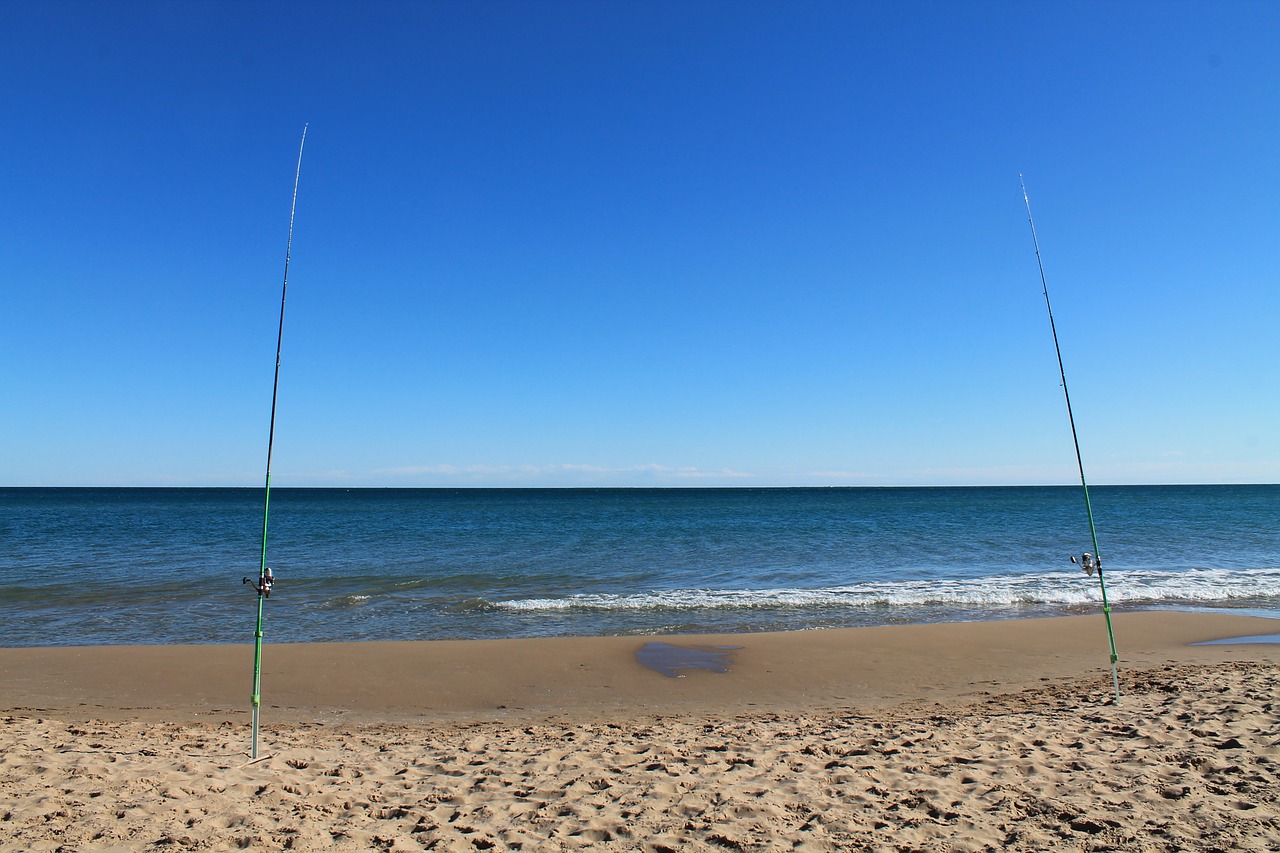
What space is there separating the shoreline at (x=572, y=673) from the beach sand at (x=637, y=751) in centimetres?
6

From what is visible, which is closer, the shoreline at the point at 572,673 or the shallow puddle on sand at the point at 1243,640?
the shoreline at the point at 572,673

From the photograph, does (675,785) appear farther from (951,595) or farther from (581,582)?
(581,582)

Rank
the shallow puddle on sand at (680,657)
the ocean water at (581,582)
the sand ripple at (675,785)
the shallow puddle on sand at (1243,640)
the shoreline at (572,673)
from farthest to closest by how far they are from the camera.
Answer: the ocean water at (581,582) < the shallow puddle on sand at (1243,640) < the shallow puddle on sand at (680,657) < the shoreline at (572,673) < the sand ripple at (675,785)

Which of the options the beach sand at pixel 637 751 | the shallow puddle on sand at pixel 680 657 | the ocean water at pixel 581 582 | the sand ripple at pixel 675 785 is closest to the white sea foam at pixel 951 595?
the ocean water at pixel 581 582

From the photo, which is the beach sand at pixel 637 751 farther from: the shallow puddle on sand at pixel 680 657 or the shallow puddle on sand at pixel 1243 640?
the shallow puddle on sand at pixel 1243 640

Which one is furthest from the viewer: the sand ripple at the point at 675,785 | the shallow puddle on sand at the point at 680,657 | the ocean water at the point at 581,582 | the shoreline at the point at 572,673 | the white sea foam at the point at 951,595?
the white sea foam at the point at 951,595

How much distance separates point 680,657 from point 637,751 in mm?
4669

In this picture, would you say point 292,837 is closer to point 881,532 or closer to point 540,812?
point 540,812

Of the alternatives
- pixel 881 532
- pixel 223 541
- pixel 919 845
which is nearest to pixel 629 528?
pixel 881 532

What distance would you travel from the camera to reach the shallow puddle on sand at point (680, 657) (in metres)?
9.73

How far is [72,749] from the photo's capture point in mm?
5730

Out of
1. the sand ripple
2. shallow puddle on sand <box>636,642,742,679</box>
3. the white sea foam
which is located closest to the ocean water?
the white sea foam

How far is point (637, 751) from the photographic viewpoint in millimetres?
5812

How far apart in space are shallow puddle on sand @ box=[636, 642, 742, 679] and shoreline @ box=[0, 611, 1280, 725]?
17 cm
